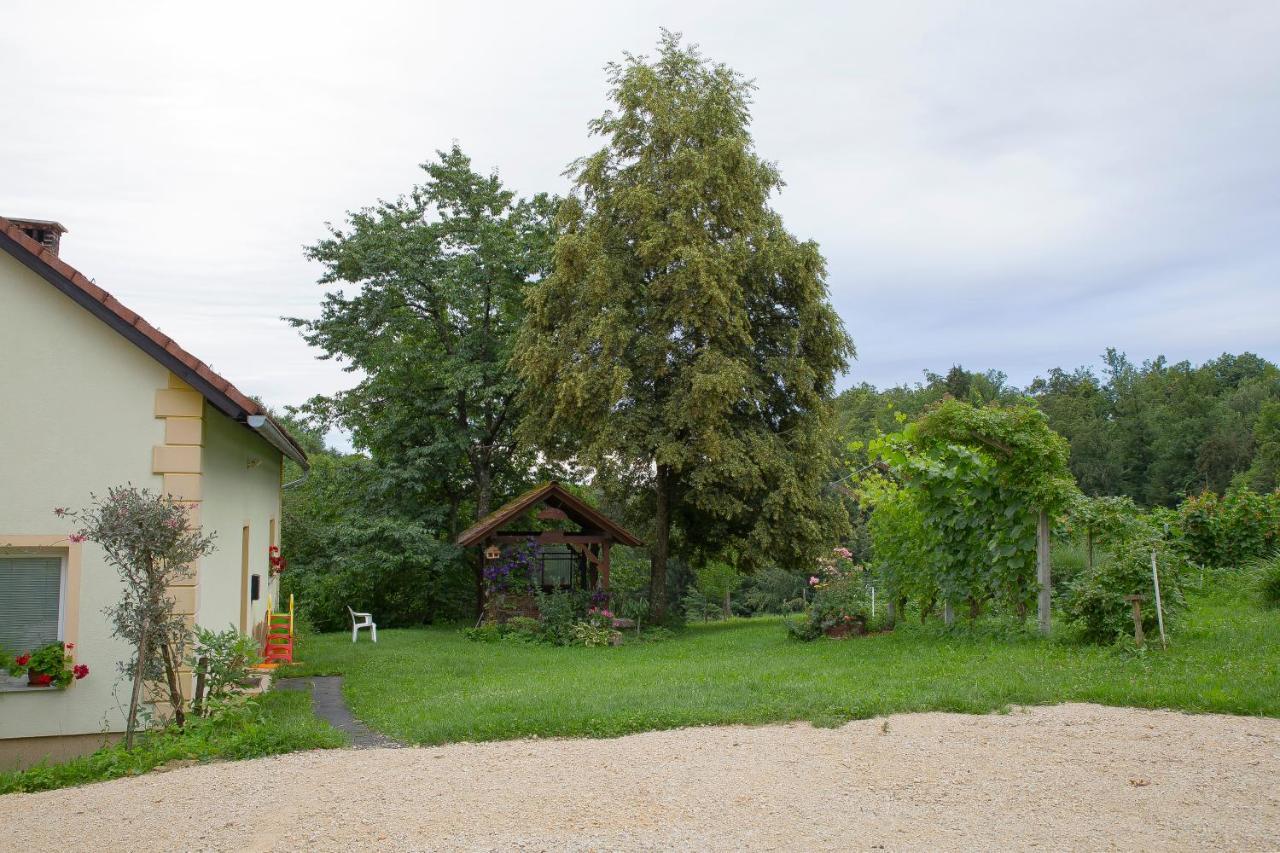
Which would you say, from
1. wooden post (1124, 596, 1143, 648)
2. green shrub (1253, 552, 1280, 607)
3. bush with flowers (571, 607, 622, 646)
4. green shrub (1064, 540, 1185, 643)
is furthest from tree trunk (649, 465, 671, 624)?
wooden post (1124, 596, 1143, 648)

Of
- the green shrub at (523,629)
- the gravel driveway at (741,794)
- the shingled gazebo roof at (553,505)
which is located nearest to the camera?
the gravel driveway at (741,794)

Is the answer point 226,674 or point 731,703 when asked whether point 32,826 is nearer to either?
Result: point 226,674

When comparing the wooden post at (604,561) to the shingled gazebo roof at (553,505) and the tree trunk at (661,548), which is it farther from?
the tree trunk at (661,548)

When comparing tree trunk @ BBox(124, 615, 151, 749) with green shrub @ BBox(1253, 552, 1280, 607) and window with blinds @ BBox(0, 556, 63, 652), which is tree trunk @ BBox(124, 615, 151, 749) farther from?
green shrub @ BBox(1253, 552, 1280, 607)

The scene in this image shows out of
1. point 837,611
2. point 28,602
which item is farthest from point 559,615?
point 28,602

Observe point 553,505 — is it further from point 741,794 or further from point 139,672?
point 741,794

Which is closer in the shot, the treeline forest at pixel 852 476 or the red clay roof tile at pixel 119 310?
the red clay roof tile at pixel 119 310

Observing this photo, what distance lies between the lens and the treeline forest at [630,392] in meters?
16.2

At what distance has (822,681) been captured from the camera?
33.8ft

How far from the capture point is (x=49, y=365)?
929 cm

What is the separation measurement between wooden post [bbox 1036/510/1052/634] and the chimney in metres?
12.1

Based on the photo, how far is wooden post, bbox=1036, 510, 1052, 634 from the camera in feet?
39.9

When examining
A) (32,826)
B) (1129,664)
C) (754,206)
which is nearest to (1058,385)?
(754,206)

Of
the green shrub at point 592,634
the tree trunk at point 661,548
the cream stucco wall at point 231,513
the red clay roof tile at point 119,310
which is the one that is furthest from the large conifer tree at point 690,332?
the red clay roof tile at point 119,310
